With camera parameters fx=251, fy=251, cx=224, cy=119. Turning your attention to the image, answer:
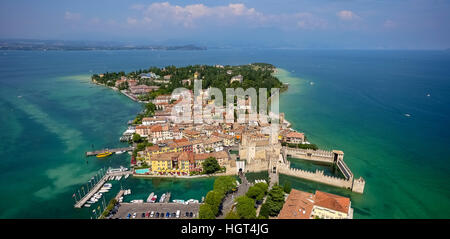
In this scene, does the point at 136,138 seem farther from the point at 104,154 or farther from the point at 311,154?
the point at 311,154

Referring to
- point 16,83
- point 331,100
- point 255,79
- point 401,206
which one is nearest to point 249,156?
point 401,206

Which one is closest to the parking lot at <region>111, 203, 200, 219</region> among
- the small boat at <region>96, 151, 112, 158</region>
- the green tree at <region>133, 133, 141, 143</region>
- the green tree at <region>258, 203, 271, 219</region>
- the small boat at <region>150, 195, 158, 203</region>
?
the small boat at <region>150, 195, 158, 203</region>

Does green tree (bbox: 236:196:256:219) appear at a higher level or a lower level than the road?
higher

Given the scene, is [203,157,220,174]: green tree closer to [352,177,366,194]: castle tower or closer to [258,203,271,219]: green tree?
[258,203,271,219]: green tree

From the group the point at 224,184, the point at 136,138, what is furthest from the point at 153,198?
the point at 136,138

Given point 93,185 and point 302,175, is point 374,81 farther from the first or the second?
point 93,185
